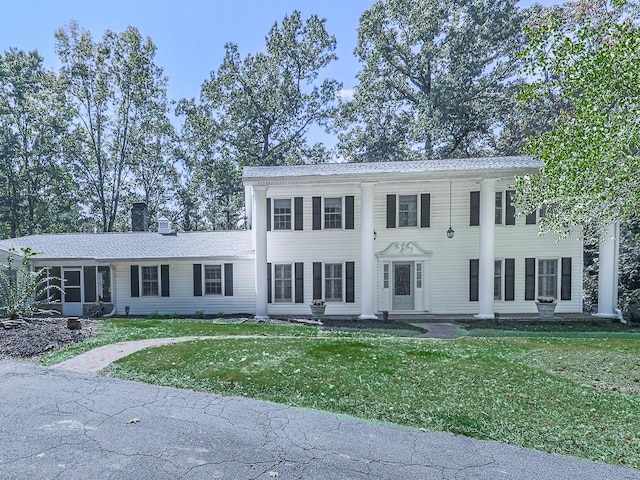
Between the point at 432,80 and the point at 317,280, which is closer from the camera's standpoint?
the point at 317,280

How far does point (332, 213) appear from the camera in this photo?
14617 millimetres

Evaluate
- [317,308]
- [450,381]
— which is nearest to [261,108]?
[317,308]

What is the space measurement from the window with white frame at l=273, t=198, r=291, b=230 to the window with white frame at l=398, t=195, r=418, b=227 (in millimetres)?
4357

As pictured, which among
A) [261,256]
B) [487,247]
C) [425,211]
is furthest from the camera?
[425,211]

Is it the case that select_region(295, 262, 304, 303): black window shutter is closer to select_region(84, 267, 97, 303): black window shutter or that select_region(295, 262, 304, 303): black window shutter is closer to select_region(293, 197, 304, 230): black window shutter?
select_region(293, 197, 304, 230): black window shutter

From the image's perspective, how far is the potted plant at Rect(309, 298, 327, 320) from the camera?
13875mm

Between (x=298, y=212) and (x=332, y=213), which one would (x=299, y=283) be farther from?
(x=332, y=213)

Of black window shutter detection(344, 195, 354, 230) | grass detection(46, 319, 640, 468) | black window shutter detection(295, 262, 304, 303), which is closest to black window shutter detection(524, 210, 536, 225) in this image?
grass detection(46, 319, 640, 468)

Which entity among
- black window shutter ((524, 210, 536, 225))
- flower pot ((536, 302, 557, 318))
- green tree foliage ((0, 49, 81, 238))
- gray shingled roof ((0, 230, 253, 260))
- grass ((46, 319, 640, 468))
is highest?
green tree foliage ((0, 49, 81, 238))

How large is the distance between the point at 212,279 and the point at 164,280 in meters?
1.96

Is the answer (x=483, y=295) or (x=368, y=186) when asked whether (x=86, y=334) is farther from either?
(x=483, y=295)

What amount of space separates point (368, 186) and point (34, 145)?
27.3 m

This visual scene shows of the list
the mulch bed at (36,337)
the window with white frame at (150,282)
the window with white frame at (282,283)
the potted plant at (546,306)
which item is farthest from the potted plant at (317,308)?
the potted plant at (546,306)

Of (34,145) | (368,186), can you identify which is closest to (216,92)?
(34,145)
